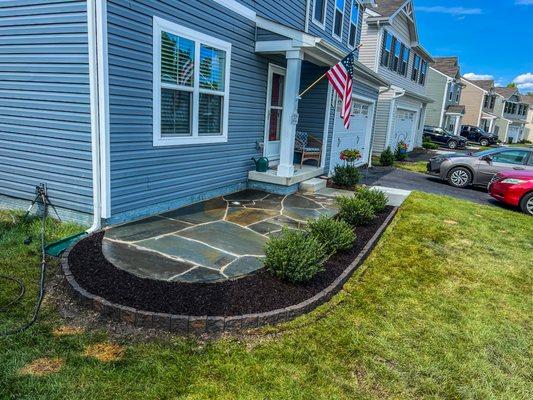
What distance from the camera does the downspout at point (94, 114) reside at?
180 inches

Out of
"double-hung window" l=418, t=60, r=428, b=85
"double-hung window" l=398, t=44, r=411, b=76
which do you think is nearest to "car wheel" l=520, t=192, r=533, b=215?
"double-hung window" l=398, t=44, r=411, b=76

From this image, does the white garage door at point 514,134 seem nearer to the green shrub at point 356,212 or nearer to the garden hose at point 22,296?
the green shrub at point 356,212

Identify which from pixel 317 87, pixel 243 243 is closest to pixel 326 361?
pixel 243 243

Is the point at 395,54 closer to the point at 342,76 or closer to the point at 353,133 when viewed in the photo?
the point at 353,133

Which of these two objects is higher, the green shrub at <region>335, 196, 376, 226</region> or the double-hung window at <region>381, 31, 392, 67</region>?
the double-hung window at <region>381, 31, 392, 67</region>

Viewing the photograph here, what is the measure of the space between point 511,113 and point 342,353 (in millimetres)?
63649

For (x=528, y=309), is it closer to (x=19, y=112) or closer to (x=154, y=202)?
(x=154, y=202)

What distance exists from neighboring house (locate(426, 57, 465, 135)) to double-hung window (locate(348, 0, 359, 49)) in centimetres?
2180

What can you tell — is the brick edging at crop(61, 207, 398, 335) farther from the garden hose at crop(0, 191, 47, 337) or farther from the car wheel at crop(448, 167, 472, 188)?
the car wheel at crop(448, 167, 472, 188)

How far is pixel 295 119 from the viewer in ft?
26.6

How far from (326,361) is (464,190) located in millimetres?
11060

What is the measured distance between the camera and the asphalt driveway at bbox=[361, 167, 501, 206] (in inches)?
Answer: 440

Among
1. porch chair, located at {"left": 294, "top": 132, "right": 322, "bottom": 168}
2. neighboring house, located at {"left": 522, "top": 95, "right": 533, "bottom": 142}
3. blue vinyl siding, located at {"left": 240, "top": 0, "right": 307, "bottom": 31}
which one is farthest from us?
neighboring house, located at {"left": 522, "top": 95, "right": 533, "bottom": 142}

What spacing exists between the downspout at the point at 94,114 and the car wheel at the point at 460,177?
11.6 metres
